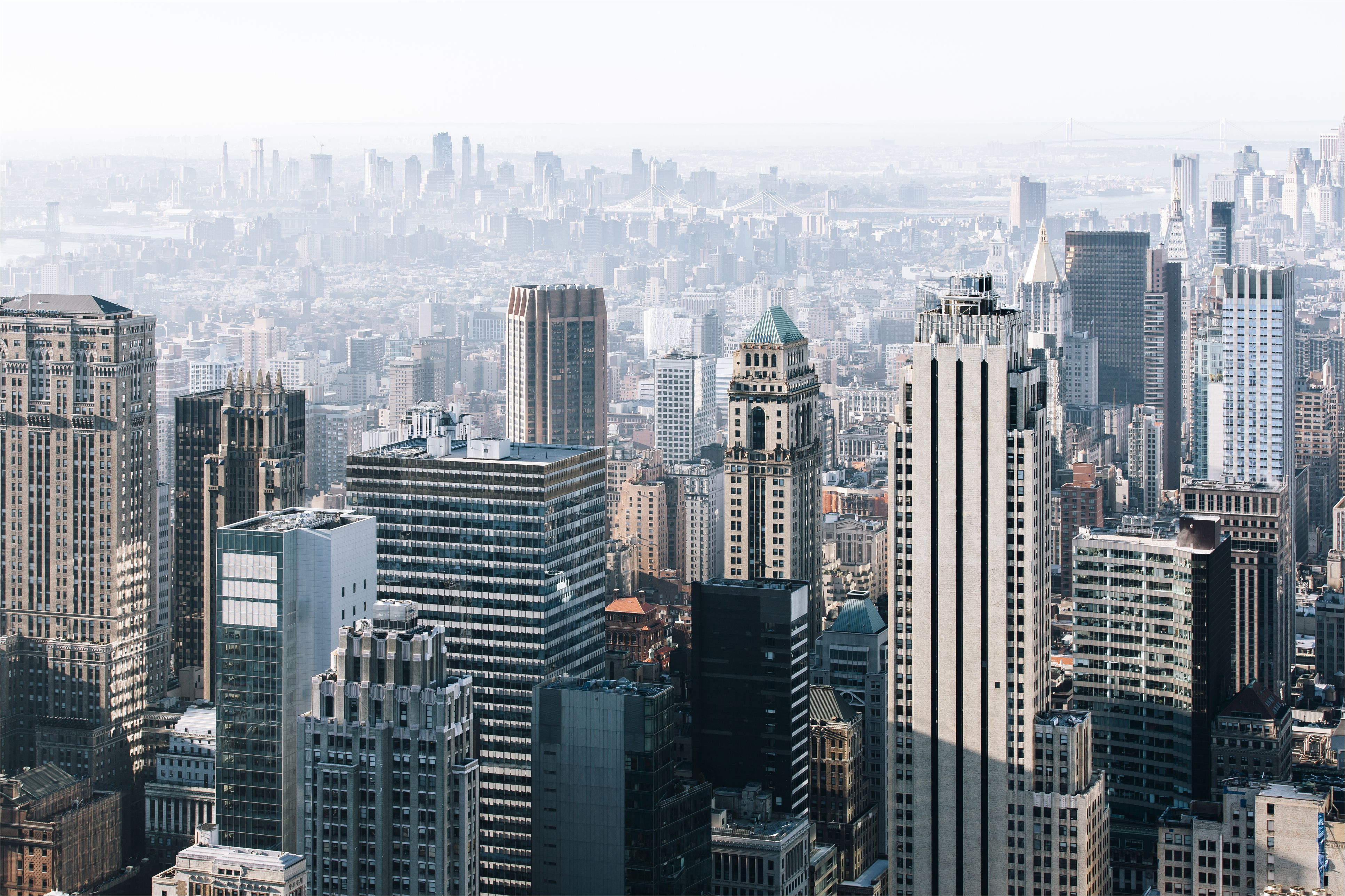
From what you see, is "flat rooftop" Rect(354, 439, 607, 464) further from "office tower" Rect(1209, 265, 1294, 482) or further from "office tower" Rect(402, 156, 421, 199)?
"office tower" Rect(1209, 265, 1294, 482)

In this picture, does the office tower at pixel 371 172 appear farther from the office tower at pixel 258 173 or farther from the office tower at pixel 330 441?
the office tower at pixel 330 441

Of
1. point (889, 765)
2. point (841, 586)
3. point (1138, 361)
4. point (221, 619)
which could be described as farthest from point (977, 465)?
point (1138, 361)

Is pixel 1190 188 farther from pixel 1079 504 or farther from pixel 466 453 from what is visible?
pixel 466 453

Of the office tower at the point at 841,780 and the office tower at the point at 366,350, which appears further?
the office tower at the point at 366,350

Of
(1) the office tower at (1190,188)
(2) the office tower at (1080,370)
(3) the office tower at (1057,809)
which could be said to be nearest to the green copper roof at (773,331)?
(1) the office tower at (1190,188)

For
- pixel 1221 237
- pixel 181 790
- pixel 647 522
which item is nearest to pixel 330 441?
pixel 181 790

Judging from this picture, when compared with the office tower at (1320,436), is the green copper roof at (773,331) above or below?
above

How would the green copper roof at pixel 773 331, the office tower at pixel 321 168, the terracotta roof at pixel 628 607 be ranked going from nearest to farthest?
the green copper roof at pixel 773 331
the terracotta roof at pixel 628 607
the office tower at pixel 321 168
